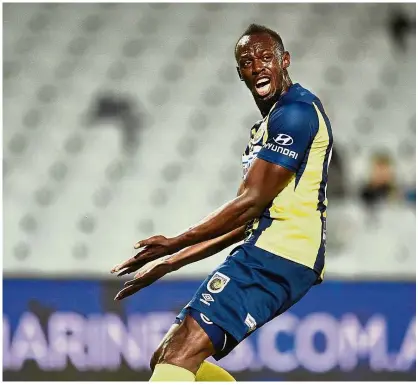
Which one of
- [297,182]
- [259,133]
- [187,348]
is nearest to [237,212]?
[297,182]

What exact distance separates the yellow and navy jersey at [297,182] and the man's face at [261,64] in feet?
0.25

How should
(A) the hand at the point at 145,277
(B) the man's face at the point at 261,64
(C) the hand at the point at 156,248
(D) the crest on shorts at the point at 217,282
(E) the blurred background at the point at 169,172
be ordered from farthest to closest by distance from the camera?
(E) the blurred background at the point at 169,172
(A) the hand at the point at 145,277
(B) the man's face at the point at 261,64
(D) the crest on shorts at the point at 217,282
(C) the hand at the point at 156,248

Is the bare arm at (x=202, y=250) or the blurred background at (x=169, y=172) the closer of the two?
the bare arm at (x=202, y=250)

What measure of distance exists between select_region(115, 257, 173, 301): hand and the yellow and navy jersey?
1.38ft

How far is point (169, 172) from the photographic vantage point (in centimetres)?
835

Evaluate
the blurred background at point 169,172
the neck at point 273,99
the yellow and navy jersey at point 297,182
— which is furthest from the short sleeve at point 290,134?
the blurred background at point 169,172

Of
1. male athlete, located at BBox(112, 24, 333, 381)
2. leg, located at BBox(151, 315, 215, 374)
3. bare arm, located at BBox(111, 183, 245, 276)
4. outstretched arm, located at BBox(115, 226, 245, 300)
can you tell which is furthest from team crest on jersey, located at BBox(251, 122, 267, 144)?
leg, located at BBox(151, 315, 215, 374)

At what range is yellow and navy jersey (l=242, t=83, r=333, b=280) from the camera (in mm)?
3326

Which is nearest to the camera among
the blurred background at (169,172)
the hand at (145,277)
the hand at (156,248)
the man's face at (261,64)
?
the hand at (156,248)

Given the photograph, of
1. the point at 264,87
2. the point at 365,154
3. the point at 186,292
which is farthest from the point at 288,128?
the point at 365,154

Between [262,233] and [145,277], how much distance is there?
0.56 m

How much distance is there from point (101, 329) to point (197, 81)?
3.07 m

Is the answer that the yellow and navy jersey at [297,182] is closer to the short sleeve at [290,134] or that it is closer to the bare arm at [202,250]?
the short sleeve at [290,134]

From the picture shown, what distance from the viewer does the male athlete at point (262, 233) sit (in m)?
3.22
